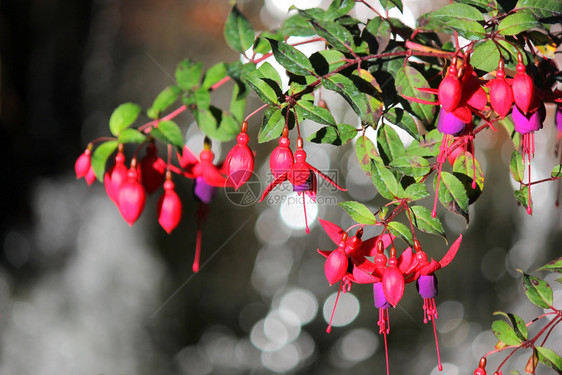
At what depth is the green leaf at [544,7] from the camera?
11.0 inches

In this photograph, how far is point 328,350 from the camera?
1183mm

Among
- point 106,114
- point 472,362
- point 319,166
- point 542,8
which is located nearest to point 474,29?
point 542,8

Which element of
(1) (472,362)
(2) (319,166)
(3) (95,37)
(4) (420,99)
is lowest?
(1) (472,362)

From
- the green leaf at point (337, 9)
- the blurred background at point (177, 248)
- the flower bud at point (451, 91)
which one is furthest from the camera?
the blurred background at point (177, 248)

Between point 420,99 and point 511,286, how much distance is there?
38.6 inches

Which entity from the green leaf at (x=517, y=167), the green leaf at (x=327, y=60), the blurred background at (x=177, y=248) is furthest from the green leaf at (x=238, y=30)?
the blurred background at (x=177, y=248)

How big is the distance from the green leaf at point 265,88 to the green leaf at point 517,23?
138 millimetres

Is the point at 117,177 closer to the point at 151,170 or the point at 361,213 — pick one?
the point at 151,170

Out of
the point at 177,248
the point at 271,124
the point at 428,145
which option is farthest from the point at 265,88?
the point at 177,248

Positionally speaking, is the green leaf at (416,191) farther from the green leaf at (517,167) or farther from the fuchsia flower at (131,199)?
the fuchsia flower at (131,199)

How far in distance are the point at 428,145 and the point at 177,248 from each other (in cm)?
91

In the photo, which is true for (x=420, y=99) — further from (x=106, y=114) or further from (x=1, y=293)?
(x=1, y=293)

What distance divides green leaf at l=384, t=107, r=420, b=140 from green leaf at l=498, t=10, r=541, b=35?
0.08 meters

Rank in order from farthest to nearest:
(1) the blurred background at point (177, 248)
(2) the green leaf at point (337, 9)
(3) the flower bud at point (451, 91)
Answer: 1. (1) the blurred background at point (177, 248)
2. (2) the green leaf at point (337, 9)
3. (3) the flower bud at point (451, 91)
